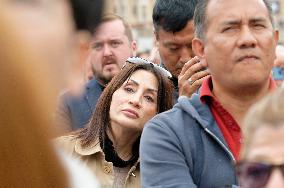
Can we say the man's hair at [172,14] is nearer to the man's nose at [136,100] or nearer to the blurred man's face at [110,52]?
the man's nose at [136,100]

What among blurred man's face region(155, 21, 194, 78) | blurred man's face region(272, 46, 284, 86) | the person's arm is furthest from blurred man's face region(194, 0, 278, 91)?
blurred man's face region(155, 21, 194, 78)

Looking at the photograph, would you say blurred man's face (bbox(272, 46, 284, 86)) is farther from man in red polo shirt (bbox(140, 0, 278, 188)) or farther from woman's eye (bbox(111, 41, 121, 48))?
woman's eye (bbox(111, 41, 121, 48))

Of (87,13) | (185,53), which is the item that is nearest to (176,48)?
(185,53)

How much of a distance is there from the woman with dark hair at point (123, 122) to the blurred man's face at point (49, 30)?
101 inches

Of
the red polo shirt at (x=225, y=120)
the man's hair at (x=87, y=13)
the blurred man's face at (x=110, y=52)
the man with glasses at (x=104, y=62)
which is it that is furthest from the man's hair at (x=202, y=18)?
the man's hair at (x=87, y=13)

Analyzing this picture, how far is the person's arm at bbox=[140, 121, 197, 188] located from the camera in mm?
2491

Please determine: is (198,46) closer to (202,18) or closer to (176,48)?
(202,18)

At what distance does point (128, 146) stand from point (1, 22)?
A: 2.95 m

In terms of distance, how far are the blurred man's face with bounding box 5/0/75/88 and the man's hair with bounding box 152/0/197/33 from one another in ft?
10.1

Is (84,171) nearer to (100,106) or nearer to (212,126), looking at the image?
(212,126)

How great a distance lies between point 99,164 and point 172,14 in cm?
105

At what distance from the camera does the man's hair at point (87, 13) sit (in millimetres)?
974

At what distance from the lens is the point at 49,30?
3.08 feet

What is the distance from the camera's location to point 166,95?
3.88 metres
